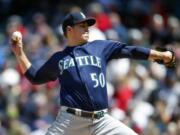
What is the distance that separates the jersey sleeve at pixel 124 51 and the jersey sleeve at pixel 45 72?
1.85 feet

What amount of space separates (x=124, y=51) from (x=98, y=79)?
0.42m

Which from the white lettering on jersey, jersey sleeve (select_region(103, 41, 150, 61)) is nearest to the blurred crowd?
jersey sleeve (select_region(103, 41, 150, 61))

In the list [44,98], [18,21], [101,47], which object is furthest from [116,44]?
[18,21]

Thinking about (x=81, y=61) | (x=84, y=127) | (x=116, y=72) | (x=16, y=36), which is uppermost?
(x=16, y=36)

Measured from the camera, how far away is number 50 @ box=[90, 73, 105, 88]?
842 centimetres

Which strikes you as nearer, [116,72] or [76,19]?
[76,19]

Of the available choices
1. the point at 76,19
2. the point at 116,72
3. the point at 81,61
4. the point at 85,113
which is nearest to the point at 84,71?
the point at 81,61

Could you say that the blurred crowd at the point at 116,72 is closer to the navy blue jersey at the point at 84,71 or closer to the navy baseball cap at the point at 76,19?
the navy blue jersey at the point at 84,71

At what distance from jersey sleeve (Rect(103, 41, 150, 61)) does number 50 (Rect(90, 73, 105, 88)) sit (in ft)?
0.84

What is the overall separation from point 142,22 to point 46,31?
219 centimetres

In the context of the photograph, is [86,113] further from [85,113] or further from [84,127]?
[84,127]

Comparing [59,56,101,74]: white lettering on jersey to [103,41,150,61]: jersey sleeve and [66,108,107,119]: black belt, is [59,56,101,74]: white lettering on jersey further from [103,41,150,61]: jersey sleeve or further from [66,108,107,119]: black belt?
[66,108,107,119]: black belt

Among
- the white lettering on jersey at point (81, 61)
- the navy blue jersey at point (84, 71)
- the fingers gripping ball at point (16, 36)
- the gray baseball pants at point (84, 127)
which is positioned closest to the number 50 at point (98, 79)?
the navy blue jersey at point (84, 71)

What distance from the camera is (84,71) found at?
333 inches
